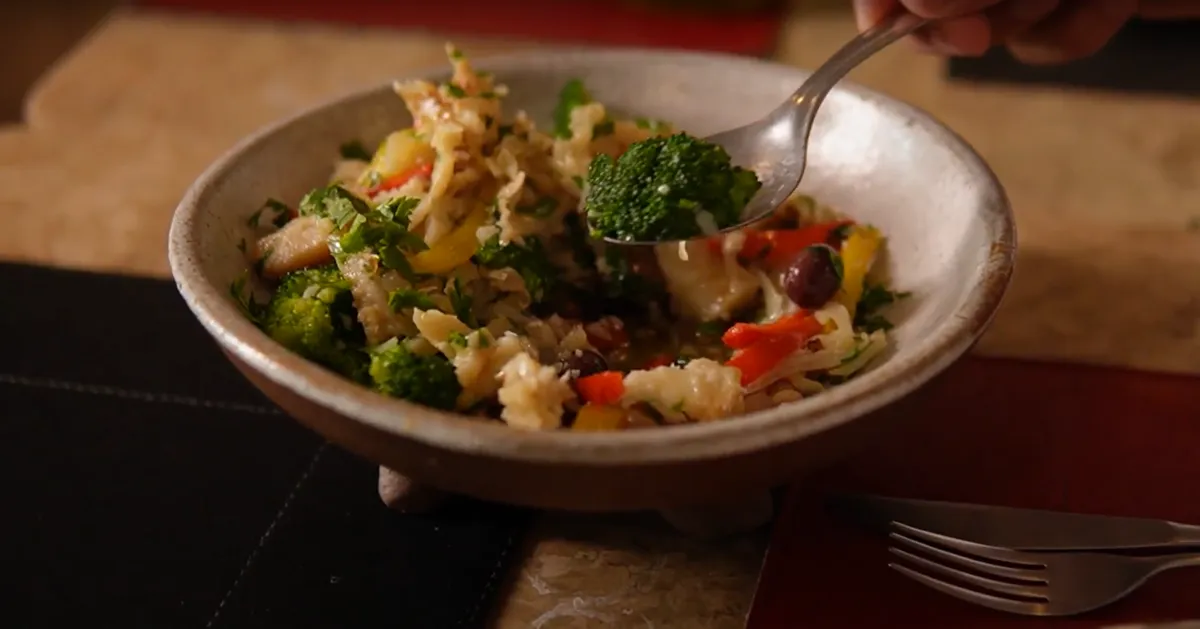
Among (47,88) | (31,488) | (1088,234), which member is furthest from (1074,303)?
(47,88)

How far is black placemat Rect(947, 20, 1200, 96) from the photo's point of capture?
7.31 ft

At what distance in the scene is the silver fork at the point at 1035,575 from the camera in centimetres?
107

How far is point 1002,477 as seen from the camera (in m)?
1.27

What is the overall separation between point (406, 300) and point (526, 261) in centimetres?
18

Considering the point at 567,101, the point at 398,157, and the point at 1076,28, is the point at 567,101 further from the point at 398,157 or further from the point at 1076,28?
the point at 1076,28

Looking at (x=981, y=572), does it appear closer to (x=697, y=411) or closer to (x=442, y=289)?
(x=697, y=411)

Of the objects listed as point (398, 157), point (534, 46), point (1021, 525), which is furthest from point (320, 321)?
point (534, 46)

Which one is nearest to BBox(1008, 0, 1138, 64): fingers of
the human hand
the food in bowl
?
the human hand

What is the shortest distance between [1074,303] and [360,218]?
3.40 ft

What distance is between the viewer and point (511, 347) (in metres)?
1.13

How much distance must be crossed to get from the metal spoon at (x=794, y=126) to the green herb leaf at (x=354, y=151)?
490mm

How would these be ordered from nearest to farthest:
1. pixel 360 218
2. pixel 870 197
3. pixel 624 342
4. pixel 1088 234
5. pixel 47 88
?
pixel 360 218 < pixel 624 342 < pixel 870 197 < pixel 1088 234 < pixel 47 88

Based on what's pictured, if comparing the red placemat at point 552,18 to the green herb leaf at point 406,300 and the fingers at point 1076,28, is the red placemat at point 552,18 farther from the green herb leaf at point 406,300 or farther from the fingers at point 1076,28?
the green herb leaf at point 406,300

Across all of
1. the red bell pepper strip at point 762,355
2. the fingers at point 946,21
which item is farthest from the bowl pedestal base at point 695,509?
the fingers at point 946,21
